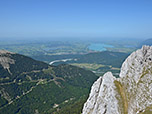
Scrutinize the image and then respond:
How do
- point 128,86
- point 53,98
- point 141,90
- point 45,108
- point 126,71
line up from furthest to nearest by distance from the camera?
point 53,98 < point 45,108 < point 126,71 < point 128,86 < point 141,90

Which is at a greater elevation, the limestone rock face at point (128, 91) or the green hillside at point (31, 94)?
the limestone rock face at point (128, 91)

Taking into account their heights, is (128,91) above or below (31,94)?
above

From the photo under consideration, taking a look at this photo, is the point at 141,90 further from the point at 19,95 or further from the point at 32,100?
the point at 19,95

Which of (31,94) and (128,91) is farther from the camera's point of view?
(31,94)

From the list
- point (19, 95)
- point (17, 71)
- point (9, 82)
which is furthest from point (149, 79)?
point (17, 71)

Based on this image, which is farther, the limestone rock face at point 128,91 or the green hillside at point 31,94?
the green hillside at point 31,94

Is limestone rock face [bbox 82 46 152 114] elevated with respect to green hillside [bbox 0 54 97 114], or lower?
elevated

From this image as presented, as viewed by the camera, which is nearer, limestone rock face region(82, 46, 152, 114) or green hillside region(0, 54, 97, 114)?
limestone rock face region(82, 46, 152, 114)

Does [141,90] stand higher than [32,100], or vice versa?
[141,90]
